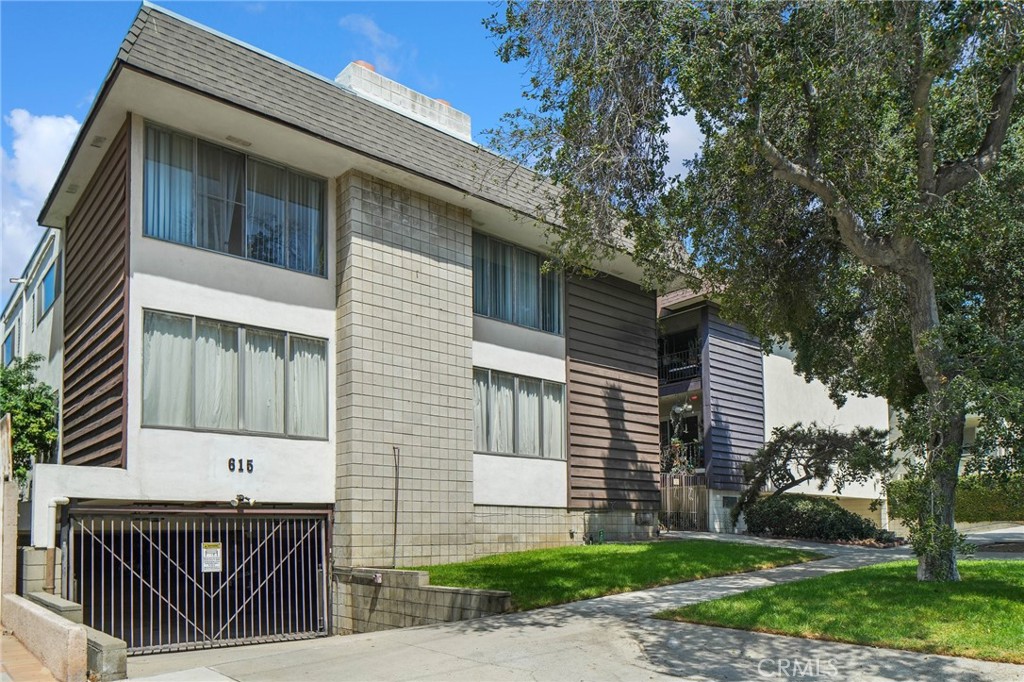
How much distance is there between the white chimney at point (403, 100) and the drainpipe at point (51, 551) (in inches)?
329

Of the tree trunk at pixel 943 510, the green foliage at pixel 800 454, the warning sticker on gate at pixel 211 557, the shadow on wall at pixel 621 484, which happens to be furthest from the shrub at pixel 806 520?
the warning sticker on gate at pixel 211 557

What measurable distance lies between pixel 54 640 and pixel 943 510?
32.3 feet

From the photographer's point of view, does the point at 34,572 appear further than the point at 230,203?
No

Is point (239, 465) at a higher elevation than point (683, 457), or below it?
higher

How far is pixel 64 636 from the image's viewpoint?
27.5 ft

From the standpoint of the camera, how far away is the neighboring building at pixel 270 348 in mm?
12992

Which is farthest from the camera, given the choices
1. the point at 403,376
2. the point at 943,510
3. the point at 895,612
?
the point at 403,376

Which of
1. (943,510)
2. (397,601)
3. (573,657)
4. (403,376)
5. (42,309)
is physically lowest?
(397,601)

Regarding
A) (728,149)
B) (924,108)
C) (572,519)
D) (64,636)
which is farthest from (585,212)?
(572,519)

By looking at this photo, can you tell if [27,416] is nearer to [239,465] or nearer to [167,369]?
[167,369]

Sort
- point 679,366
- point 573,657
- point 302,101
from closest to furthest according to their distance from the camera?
point 573,657 < point 302,101 < point 679,366

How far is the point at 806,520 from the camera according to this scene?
22.8 metres

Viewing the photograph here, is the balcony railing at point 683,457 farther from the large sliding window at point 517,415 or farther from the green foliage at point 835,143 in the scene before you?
the green foliage at point 835,143

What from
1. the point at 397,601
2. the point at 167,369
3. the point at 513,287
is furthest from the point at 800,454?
the point at 167,369
